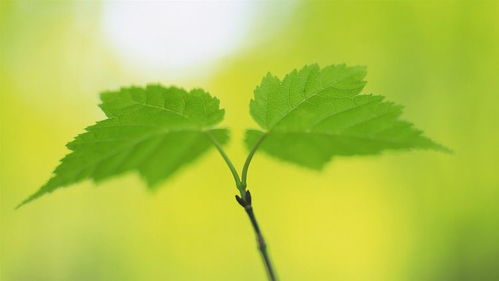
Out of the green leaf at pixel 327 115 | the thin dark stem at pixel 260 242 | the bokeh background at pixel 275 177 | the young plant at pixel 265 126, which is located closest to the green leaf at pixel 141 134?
the young plant at pixel 265 126

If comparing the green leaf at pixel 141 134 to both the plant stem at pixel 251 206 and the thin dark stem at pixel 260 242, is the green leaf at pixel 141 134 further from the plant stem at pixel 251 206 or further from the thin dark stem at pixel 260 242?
the thin dark stem at pixel 260 242

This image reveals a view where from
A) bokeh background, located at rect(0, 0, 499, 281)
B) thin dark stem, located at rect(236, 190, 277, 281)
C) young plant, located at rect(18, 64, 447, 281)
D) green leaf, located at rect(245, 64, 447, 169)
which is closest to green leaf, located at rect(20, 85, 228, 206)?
young plant, located at rect(18, 64, 447, 281)

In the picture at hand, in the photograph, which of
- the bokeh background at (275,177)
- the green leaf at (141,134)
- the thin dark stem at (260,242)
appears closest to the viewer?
the thin dark stem at (260,242)

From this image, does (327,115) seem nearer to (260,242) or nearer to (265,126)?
(265,126)

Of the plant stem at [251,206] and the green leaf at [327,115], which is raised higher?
the green leaf at [327,115]

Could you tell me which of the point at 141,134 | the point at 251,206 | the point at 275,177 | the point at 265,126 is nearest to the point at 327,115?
the point at 265,126

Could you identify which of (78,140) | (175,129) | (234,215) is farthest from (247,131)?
(234,215)

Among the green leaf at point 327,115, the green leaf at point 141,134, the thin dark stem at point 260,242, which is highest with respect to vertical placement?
the green leaf at point 141,134
